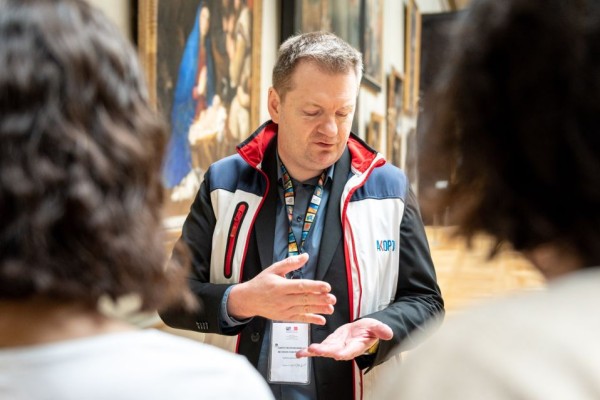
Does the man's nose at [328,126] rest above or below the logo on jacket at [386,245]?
above

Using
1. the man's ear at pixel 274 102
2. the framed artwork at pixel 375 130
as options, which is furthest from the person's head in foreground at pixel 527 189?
the framed artwork at pixel 375 130

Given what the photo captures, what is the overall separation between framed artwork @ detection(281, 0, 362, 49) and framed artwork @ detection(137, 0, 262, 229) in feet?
2.46

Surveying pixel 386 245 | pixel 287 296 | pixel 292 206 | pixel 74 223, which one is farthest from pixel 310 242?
pixel 74 223

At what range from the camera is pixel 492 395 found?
2.81ft

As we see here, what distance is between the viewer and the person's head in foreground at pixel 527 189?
34.0 inches

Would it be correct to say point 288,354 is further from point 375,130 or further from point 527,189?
point 375,130

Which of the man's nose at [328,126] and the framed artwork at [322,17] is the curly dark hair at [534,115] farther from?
the framed artwork at [322,17]

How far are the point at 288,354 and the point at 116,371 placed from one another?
2.00 meters

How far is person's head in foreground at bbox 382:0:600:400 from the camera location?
2.84ft

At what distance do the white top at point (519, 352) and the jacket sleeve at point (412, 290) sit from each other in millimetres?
1851

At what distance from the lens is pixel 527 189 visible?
108 centimetres

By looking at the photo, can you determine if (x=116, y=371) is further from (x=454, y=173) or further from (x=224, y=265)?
(x=224, y=265)

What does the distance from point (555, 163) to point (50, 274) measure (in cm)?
80

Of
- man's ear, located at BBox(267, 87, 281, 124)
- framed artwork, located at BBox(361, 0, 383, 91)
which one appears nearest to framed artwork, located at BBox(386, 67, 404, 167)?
framed artwork, located at BBox(361, 0, 383, 91)
